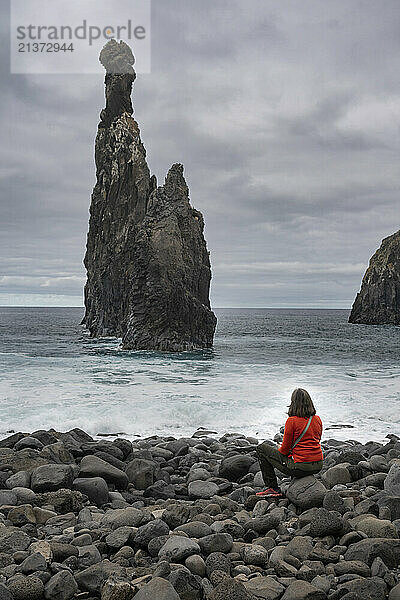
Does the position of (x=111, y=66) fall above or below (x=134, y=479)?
above

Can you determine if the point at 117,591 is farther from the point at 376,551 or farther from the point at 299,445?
the point at 299,445

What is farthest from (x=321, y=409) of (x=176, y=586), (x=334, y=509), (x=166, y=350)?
(x=166, y=350)

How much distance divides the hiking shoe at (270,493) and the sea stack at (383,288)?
284ft

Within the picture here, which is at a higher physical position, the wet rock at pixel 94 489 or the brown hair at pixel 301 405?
the brown hair at pixel 301 405

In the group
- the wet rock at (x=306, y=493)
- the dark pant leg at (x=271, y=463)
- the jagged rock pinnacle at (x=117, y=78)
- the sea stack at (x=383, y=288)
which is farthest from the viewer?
the sea stack at (x=383, y=288)

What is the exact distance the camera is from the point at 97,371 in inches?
955

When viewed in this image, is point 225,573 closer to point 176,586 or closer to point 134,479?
point 176,586

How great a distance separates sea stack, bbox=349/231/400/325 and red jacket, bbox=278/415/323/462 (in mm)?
86447

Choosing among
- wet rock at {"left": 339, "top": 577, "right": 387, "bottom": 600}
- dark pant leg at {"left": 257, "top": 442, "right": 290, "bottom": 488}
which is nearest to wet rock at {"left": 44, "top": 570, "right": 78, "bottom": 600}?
wet rock at {"left": 339, "top": 577, "right": 387, "bottom": 600}

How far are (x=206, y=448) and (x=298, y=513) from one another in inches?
157

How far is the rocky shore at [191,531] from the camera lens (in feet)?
13.8

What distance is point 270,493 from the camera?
6.77 metres

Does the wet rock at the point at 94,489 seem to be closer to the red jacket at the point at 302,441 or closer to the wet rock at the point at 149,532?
the wet rock at the point at 149,532

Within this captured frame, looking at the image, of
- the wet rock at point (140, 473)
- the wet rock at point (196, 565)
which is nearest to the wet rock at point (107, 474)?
the wet rock at point (140, 473)
